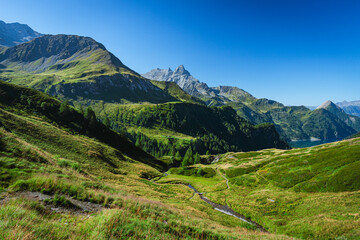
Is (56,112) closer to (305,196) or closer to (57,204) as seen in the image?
(57,204)

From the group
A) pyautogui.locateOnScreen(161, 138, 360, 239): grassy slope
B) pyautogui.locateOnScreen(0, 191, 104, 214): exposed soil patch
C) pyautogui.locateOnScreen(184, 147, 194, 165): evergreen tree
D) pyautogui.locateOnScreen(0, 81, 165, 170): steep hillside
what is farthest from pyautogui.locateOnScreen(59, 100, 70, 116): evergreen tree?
pyautogui.locateOnScreen(0, 191, 104, 214): exposed soil patch

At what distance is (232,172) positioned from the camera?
71812 millimetres

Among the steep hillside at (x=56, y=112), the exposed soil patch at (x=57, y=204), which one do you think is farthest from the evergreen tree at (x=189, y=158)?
the exposed soil patch at (x=57, y=204)

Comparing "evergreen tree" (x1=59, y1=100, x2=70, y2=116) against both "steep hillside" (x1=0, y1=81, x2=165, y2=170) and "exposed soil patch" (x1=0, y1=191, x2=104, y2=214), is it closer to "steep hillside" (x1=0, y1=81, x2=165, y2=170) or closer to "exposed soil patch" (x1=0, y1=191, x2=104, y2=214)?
"steep hillside" (x1=0, y1=81, x2=165, y2=170)

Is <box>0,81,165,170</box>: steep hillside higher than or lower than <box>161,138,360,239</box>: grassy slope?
higher

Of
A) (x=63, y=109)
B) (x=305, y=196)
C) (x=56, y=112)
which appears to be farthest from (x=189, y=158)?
(x=56, y=112)

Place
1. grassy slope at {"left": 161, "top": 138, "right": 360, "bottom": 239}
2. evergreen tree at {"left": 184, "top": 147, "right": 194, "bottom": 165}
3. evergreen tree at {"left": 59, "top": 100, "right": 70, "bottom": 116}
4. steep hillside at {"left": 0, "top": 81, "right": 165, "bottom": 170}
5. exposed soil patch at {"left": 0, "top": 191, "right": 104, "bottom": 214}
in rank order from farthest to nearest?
evergreen tree at {"left": 184, "top": 147, "right": 194, "bottom": 165}
evergreen tree at {"left": 59, "top": 100, "right": 70, "bottom": 116}
steep hillside at {"left": 0, "top": 81, "right": 165, "bottom": 170}
grassy slope at {"left": 161, "top": 138, "right": 360, "bottom": 239}
exposed soil patch at {"left": 0, "top": 191, "right": 104, "bottom": 214}

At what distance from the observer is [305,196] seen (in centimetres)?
3894

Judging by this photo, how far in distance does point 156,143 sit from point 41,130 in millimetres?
146201

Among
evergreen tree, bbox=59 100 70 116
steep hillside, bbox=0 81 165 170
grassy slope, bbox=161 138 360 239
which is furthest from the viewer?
evergreen tree, bbox=59 100 70 116

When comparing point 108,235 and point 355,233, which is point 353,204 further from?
point 108,235

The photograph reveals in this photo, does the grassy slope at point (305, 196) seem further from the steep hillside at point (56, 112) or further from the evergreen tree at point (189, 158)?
the steep hillside at point (56, 112)

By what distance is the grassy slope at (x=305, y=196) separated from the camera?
85.2 feet

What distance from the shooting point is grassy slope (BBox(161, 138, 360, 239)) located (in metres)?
26.0
